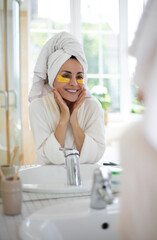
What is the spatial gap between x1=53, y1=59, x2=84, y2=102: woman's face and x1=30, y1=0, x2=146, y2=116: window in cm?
191

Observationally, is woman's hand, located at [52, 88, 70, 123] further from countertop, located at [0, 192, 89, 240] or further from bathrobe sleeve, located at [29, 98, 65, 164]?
countertop, located at [0, 192, 89, 240]

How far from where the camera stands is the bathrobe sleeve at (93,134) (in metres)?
1.31

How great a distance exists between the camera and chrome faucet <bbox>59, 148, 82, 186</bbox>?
1.02 metres

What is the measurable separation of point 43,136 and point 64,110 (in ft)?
0.53

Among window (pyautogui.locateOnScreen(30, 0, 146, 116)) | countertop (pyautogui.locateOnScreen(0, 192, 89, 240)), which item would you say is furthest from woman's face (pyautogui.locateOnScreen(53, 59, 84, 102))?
window (pyautogui.locateOnScreen(30, 0, 146, 116))

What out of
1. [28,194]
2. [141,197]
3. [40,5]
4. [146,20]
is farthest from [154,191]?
[40,5]

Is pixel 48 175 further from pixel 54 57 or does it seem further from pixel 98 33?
pixel 98 33

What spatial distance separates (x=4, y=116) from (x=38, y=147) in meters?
0.67

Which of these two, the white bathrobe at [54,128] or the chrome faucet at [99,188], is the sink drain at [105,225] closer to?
the chrome faucet at [99,188]

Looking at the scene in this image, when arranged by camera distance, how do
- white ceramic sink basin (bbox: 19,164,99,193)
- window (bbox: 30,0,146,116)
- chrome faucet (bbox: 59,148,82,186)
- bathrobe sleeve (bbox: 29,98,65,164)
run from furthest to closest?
window (bbox: 30,0,146,116) → bathrobe sleeve (bbox: 29,98,65,164) → white ceramic sink basin (bbox: 19,164,99,193) → chrome faucet (bbox: 59,148,82,186)

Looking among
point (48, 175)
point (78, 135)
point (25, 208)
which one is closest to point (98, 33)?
point (78, 135)

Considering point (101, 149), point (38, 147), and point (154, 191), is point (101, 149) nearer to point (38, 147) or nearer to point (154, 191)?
point (38, 147)

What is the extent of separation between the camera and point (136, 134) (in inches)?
17.0

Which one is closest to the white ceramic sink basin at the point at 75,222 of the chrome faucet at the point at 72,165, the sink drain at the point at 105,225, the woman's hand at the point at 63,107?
Answer: the sink drain at the point at 105,225
